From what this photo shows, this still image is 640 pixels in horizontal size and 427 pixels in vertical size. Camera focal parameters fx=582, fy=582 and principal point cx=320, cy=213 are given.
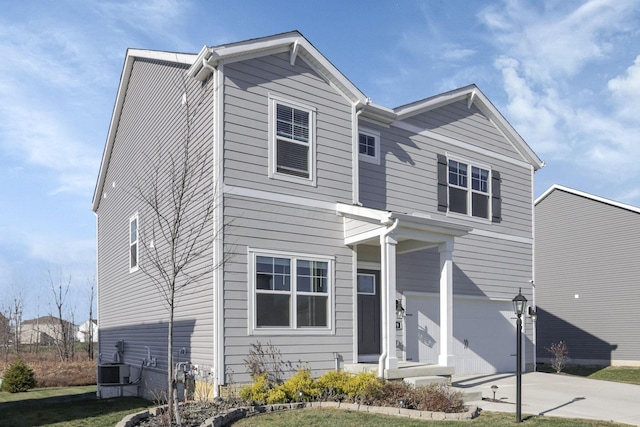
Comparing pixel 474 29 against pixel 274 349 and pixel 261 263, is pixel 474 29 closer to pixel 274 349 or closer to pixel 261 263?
pixel 261 263

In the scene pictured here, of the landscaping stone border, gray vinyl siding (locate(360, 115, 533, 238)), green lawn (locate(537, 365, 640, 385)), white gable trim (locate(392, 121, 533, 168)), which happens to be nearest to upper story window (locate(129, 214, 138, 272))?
gray vinyl siding (locate(360, 115, 533, 238))

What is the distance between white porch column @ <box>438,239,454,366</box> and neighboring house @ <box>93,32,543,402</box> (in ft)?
0.09

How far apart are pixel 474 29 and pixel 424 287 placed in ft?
19.7

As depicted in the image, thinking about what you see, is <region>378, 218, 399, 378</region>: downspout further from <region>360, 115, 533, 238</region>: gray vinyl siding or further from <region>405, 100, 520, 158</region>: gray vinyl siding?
<region>405, 100, 520, 158</region>: gray vinyl siding

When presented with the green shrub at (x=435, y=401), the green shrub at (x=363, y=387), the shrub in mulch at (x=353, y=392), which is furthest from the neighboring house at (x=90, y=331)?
the green shrub at (x=435, y=401)

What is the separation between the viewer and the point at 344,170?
12242 mm

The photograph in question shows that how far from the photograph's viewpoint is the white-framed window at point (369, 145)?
13602mm

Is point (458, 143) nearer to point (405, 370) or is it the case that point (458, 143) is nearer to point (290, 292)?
point (405, 370)

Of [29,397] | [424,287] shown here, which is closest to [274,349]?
[424,287]

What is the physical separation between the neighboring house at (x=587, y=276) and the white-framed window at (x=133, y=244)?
17.5 metres

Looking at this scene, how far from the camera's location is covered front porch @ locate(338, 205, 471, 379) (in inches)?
433

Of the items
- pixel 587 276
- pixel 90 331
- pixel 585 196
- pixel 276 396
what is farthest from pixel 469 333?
pixel 90 331

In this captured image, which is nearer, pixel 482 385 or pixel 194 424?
pixel 194 424

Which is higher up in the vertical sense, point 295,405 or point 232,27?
point 232,27
